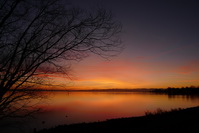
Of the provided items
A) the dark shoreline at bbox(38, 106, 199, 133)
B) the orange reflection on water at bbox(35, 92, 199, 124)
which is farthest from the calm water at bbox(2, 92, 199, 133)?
the dark shoreline at bbox(38, 106, 199, 133)

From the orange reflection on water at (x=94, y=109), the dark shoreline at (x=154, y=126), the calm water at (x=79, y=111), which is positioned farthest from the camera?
the orange reflection on water at (x=94, y=109)

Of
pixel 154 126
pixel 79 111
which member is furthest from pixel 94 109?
pixel 154 126

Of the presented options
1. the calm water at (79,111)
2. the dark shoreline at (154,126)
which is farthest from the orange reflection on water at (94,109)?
the dark shoreline at (154,126)

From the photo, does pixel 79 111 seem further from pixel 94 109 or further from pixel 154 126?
pixel 154 126

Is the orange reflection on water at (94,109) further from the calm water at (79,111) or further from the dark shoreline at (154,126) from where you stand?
the dark shoreline at (154,126)

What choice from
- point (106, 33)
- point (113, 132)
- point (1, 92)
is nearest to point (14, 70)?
point (1, 92)

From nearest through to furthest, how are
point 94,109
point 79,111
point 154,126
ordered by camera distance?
point 154,126 → point 79,111 → point 94,109

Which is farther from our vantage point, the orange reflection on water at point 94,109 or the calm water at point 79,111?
the orange reflection on water at point 94,109

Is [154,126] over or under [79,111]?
over

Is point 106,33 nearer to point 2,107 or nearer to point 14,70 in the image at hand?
point 14,70

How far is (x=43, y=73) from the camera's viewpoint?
3629 mm

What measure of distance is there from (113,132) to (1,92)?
7.40 m

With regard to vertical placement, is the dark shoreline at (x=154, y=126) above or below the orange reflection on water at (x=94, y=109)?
above

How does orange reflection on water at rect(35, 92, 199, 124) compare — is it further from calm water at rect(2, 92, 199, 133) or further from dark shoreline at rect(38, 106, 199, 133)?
dark shoreline at rect(38, 106, 199, 133)
